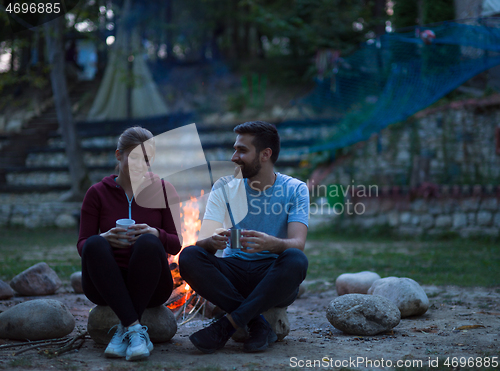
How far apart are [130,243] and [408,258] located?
14.6 ft

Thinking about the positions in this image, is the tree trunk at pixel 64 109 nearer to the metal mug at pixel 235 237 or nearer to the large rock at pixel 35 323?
the large rock at pixel 35 323

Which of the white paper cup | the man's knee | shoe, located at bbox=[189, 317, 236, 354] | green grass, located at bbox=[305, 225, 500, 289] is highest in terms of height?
the white paper cup

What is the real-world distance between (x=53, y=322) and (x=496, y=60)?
7184mm

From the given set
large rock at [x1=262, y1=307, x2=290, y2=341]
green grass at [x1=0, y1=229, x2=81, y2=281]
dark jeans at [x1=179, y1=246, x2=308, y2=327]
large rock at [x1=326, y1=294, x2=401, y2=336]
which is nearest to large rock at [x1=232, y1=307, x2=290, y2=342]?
large rock at [x1=262, y1=307, x2=290, y2=341]

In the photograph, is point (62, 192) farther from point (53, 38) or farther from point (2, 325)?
point (2, 325)

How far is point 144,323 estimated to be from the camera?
2598 mm

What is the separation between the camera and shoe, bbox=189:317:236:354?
2.39m

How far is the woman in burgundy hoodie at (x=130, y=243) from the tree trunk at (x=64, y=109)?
901cm

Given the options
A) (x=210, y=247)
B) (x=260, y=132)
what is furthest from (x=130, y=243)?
(x=260, y=132)

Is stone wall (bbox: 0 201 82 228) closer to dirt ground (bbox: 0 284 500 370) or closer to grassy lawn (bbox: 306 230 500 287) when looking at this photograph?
grassy lawn (bbox: 306 230 500 287)

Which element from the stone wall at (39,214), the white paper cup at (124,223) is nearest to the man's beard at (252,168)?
the white paper cup at (124,223)

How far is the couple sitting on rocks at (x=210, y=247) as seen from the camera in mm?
2350

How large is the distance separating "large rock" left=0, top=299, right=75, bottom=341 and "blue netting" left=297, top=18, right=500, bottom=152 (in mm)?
6610

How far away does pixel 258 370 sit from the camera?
2148 mm
